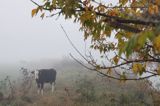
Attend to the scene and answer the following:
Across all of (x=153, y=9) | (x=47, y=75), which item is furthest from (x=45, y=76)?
(x=153, y=9)

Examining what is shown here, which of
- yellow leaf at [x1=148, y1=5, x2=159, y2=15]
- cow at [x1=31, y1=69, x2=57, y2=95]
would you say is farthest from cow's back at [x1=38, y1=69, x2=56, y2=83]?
yellow leaf at [x1=148, y1=5, x2=159, y2=15]

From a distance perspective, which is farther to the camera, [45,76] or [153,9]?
[45,76]

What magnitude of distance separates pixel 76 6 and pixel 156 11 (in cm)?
97

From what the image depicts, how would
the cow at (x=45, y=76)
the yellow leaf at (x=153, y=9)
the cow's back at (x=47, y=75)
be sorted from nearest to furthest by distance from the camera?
the yellow leaf at (x=153, y=9) < the cow at (x=45, y=76) < the cow's back at (x=47, y=75)

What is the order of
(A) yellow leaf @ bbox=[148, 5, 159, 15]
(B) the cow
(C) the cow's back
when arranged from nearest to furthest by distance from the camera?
Answer: (A) yellow leaf @ bbox=[148, 5, 159, 15] < (B) the cow < (C) the cow's back

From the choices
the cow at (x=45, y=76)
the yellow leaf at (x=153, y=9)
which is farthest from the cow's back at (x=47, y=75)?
the yellow leaf at (x=153, y=9)

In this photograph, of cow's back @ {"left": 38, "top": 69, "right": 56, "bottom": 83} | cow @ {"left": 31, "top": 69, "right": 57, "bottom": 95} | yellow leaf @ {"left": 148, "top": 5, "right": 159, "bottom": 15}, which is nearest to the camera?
yellow leaf @ {"left": 148, "top": 5, "right": 159, "bottom": 15}

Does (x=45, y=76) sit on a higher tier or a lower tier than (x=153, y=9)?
lower

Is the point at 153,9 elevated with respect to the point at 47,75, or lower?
elevated

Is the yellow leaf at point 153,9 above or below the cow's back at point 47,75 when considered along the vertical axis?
above

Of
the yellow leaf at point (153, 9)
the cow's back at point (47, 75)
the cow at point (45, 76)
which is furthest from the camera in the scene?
the cow's back at point (47, 75)

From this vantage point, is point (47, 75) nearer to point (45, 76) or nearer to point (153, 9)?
point (45, 76)

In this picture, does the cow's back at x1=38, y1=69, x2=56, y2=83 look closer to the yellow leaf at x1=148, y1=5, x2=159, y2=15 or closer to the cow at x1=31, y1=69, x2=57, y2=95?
the cow at x1=31, y1=69, x2=57, y2=95

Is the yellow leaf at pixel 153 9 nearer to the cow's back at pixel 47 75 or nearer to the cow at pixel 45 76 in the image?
the cow at pixel 45 76
